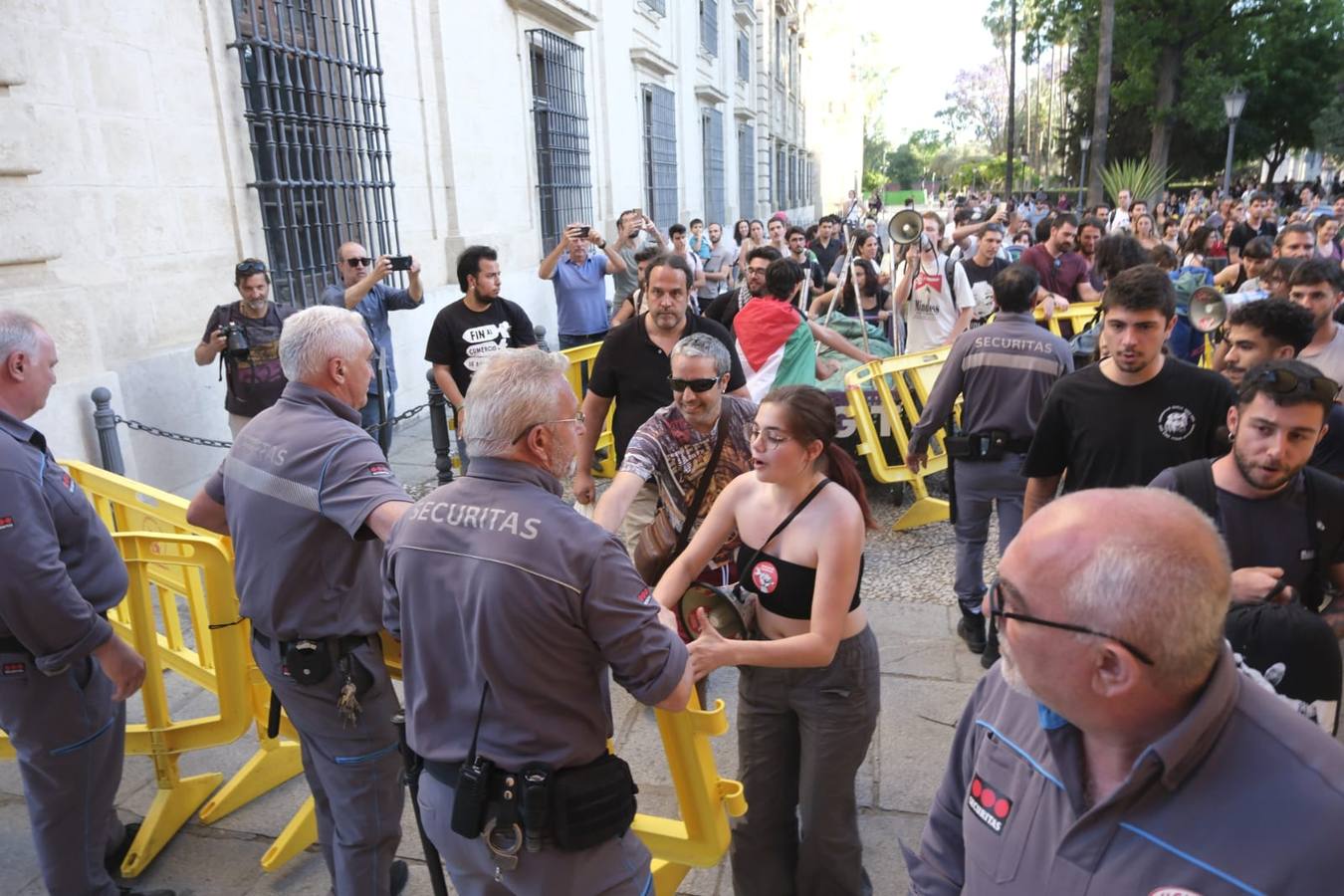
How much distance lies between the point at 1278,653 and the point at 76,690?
10.8 feet

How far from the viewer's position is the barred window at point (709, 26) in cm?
2231

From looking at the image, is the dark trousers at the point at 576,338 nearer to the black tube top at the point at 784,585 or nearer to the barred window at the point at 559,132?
the barred window at the point at 559,132

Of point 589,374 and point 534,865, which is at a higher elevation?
point 589,374

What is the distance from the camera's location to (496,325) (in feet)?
19.7

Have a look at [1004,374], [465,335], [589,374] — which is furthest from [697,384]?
[589,374]

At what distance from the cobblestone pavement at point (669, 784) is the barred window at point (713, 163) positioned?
63.3ft

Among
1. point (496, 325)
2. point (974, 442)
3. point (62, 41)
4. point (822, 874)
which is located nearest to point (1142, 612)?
point (822, 874)

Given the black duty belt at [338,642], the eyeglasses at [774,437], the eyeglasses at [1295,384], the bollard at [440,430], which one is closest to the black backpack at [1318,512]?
Result: the eyeglasses at [1295,384]

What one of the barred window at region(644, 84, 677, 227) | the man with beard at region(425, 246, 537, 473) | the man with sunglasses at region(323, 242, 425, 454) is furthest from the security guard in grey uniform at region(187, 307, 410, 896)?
the barred window at region(644, 84, 677, 227)

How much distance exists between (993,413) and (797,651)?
7.85ft

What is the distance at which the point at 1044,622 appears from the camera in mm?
1260

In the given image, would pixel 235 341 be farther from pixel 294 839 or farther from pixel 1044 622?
pixel 1044 622

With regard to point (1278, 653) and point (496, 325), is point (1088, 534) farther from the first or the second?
point (496, 325)

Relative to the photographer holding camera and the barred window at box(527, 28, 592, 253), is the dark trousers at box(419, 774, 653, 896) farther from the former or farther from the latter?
the barred window at box(527, 28, 592, 253)
